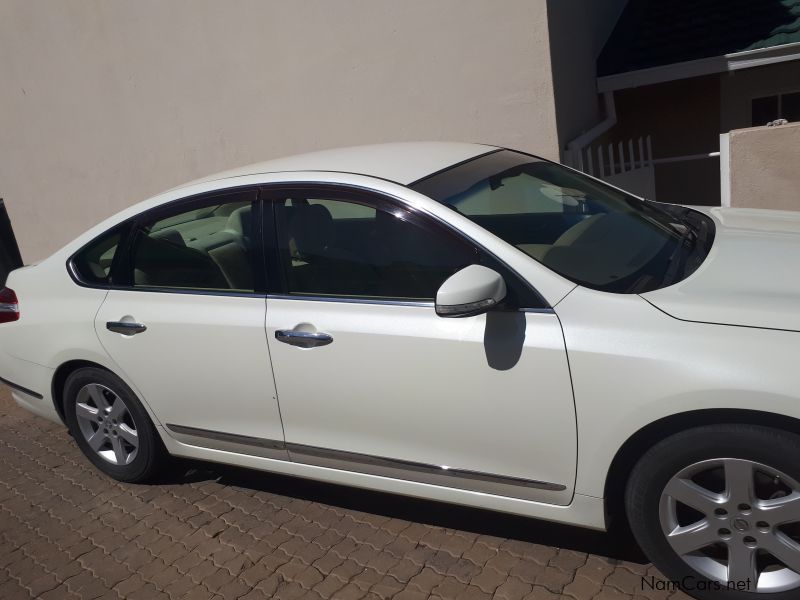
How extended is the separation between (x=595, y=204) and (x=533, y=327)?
3.69 feet

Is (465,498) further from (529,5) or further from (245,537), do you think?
(529,5)

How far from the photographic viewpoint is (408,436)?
323 centimetres

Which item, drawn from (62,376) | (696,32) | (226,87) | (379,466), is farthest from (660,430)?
(696,32)

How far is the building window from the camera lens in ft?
28.0

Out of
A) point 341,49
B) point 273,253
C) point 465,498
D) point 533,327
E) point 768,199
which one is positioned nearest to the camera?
point 533,327

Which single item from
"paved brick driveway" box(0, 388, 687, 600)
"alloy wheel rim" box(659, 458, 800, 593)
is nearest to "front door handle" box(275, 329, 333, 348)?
"paved brick driveway" box(0, 388, 687, 600)

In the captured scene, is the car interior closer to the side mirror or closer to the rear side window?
the rear side window

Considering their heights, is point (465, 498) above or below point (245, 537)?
above

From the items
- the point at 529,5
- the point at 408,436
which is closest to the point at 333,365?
the point at 408,436

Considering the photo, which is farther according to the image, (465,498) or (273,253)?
(273,253)

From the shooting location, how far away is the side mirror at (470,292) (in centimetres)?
286

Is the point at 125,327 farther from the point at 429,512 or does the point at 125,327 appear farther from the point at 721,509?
the point at 721,509

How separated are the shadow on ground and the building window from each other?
673 cm
